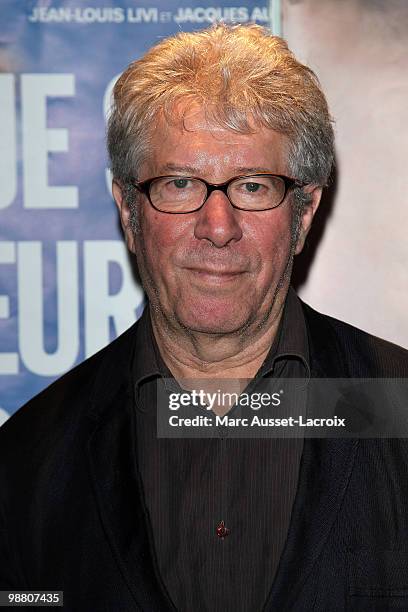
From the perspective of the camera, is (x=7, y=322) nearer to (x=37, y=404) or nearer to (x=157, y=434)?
(x=37, y=404)

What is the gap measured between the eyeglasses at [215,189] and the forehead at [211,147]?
0.02 metres

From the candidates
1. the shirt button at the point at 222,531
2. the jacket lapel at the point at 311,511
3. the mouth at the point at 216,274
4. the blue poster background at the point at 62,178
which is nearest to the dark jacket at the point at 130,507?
the jacket lapel at the point at 311,511

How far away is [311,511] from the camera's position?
1395mm

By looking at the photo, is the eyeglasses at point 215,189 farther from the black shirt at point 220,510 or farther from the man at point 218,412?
the black shirt at point 220,510

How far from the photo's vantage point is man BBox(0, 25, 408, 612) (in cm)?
141

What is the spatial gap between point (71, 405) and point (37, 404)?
0.12 meters

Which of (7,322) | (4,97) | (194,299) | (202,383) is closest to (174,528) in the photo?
(202,383)

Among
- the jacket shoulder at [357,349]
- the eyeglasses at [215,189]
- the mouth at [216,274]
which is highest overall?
the eyeglasses at [215,189]

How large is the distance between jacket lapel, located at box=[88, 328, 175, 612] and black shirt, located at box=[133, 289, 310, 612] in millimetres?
36

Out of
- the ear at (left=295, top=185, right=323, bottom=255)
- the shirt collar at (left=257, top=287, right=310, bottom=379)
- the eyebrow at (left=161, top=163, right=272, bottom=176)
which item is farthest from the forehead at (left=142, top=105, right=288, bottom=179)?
the shirt collar at (left=257, top=287, right=310, bottom=379)

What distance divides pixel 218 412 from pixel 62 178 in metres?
0.77

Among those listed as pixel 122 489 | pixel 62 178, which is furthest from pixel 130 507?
pixel 62 178

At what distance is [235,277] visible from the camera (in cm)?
147

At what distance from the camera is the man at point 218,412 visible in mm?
1408
